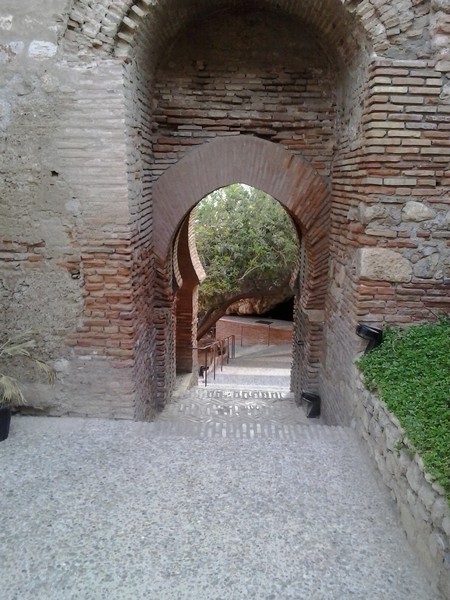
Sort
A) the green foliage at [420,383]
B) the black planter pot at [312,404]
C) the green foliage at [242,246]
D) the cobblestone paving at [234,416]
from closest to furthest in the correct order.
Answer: the green foliage at [420,383] < the cobblestone paving at [234,416] < the black planter pot at [312,404] < the green foliage at [242,246]

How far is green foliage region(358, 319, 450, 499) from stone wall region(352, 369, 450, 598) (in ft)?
0.22

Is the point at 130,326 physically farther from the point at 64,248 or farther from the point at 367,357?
the point at 367,357

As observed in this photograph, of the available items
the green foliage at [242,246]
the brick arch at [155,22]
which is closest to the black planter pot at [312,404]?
the brick arch at [155,22]

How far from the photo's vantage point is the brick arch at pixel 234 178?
16.0 ft

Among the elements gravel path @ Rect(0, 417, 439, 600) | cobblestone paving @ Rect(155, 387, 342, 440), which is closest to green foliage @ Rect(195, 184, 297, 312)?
cobblestone paving @ Rect(155, 387, 342, 440)

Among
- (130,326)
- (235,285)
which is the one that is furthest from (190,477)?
(235,285)

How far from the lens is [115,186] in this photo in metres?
3.80

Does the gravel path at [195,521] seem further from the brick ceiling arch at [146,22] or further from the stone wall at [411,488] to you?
the brick ceiling arch at [146,22]

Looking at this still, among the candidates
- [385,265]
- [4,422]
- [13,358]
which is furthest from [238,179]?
[4,422]

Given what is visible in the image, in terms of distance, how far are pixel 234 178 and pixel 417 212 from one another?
5.98ft

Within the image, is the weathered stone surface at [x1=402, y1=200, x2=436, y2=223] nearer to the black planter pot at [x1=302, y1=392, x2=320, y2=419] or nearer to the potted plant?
the black planter pot at [x1=302, y1=392, x2=320, y2=419]

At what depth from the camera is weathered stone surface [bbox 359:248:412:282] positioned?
3.87 metres

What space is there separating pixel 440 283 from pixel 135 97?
2.81 meters

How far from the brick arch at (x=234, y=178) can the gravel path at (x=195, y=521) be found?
7.05 feet
